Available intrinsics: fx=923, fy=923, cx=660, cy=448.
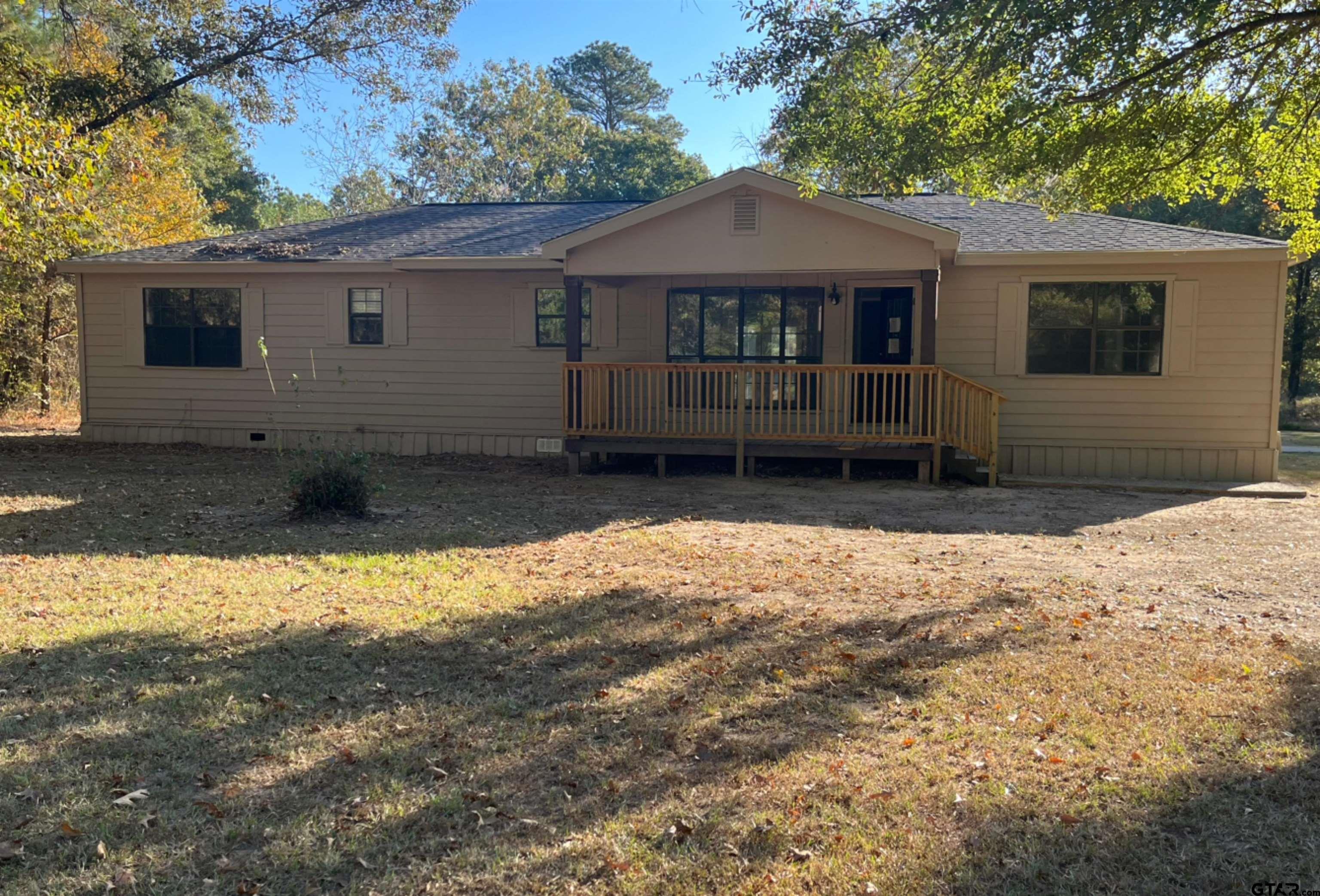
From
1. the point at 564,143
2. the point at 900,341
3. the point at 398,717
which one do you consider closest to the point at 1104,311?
the point at 900,341

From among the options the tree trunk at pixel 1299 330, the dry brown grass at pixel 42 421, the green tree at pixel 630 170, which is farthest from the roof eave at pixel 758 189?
the green tree at pixel 630 170

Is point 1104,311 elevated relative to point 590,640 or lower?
elevated

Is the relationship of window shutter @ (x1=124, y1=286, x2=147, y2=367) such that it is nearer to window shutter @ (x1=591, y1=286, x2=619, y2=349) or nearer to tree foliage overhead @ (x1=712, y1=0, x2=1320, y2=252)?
window shutter @ (x1=591, y1=286, x2=619, y2=349)

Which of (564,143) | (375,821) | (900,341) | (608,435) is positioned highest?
(564,143)

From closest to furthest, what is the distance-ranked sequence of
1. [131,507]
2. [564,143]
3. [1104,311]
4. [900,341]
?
1. [131,507]
2. [1104,311]
3. [900,341]
4. [564,143]

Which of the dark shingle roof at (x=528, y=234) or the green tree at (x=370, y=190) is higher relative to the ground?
the green tree at (x=370, y=190)

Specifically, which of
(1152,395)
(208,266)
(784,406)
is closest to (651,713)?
(784,406)

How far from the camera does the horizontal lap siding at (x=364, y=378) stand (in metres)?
13.7

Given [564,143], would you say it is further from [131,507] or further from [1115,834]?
[1115,834]

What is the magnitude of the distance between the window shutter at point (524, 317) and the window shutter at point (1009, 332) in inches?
255

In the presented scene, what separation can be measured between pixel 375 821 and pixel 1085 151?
8.42 m

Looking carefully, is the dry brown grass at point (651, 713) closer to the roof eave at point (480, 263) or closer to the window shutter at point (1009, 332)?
the window shutter at point (1009, 332)

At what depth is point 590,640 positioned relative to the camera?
16.5ft

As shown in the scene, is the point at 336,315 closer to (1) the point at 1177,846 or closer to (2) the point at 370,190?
(1) the point at 1177,846
